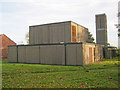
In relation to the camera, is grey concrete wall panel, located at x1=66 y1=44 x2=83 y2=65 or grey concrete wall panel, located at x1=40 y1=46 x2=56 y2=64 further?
grey concrete wall panel, located at x1=40 y1=46 x2=56 y2=64

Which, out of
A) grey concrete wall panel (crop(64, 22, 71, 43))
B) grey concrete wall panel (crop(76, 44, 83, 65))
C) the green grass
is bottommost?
the green grass

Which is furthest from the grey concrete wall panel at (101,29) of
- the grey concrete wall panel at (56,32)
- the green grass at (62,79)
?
Answer: the green grass at (62,79)

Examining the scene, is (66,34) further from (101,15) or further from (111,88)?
(111,88)

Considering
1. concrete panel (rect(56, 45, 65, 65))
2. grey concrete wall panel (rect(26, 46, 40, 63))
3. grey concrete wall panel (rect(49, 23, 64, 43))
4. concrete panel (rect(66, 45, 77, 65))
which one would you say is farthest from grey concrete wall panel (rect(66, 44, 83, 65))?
grey concrete wall panel (rect(49, 23, 64, 43))

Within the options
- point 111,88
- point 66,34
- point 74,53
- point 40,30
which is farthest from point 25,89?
point 40,30

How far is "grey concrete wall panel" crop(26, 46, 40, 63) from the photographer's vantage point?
22844 mm

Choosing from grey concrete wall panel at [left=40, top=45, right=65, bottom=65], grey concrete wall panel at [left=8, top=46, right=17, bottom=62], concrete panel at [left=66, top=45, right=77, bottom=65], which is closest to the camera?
concrete panel at [left=66, top=45, right=77, bottom=65]

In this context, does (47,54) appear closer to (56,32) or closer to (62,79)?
(56,32)

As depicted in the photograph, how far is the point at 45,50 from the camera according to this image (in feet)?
72.1

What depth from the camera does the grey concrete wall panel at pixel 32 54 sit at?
74.9ft

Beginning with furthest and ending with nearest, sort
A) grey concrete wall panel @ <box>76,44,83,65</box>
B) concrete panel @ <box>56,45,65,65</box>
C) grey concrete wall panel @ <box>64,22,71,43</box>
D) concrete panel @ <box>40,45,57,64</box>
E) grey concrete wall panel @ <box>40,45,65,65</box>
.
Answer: grey concrete wall panel @ <box>64,22,71,43</box> < concrete panel @ <box>40,45,57,64</box> < grey concrete wall panel @ <box>40,45,65,65</box> < concrete panel @ <box>56,45,65,65</box> < grey concrete wall panel @ <box>76,44,83,65</box>

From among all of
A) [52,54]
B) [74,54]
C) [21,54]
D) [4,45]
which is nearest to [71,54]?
[74,54]

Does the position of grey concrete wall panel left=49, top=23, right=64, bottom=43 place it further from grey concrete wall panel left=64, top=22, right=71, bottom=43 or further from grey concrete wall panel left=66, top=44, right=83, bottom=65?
grey concrete wall panel left=66, top=44, right=83, bottom=65

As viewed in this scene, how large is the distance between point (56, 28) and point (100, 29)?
502 inches
